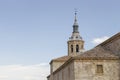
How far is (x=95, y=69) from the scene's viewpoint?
115ft

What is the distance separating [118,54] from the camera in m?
35.1

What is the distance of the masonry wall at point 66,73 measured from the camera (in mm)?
37169

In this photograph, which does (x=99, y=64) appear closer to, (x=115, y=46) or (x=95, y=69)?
(x=95, y=69)

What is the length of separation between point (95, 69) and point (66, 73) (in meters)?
7.27

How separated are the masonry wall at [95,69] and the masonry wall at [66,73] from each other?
1533 mm

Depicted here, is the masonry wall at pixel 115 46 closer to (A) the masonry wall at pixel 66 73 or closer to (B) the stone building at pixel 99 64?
(B) the stone building at pixel 99 64

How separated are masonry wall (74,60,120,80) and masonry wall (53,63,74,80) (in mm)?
1533

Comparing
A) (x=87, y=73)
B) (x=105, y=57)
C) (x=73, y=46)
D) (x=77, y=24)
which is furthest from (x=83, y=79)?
(x=77, y=24)

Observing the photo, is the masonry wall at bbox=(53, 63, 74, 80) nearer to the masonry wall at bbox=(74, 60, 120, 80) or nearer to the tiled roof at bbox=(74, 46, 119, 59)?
the masonry wall at bbox=(74, 60, 120, 80)

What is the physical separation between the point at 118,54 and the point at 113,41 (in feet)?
4.93

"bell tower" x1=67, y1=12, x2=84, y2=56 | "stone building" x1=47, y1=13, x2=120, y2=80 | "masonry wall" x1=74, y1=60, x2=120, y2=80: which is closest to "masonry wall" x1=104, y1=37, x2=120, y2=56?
"stone building" x1=47, y1=13, x2=120, y2=80

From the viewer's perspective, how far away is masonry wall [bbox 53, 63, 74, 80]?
122 ft

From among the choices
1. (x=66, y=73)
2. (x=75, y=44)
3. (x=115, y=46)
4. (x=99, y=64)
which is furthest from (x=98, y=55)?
(x=75, y=44)

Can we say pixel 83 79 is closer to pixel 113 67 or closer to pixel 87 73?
pixel 87 73
